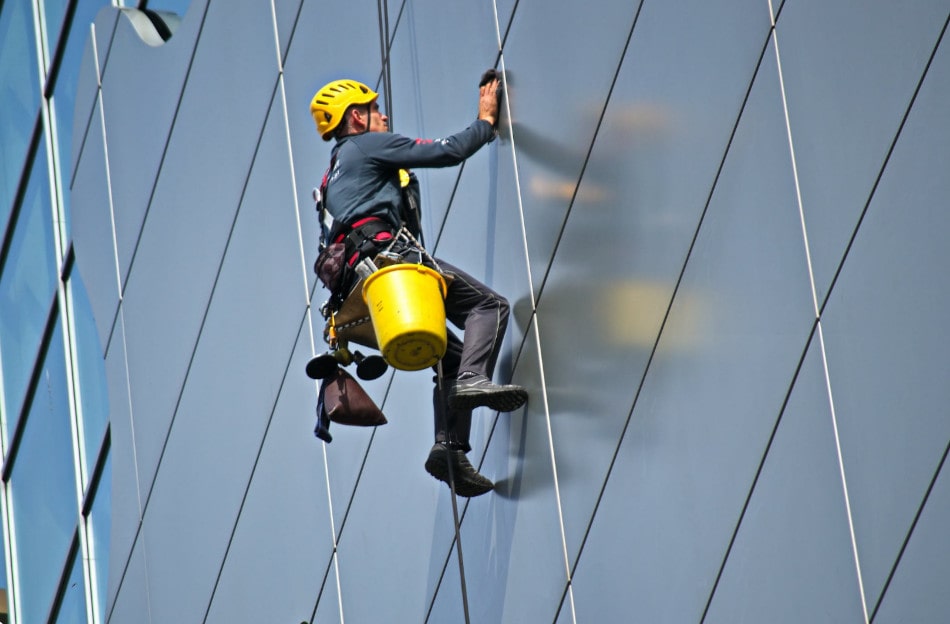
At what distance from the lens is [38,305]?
51.3 feet

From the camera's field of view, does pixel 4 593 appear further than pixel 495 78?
Yes

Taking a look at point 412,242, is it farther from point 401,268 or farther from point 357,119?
point 357,119

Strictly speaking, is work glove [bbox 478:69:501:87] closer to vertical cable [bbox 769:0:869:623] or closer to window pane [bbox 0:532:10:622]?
vertical cable [bbox 769:0:869:623]

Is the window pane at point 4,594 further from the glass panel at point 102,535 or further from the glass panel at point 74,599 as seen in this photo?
the glass panel at point 102,535

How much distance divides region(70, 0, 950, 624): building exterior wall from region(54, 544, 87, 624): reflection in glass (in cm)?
134

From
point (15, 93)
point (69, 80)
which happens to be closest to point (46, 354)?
point (69, 80)

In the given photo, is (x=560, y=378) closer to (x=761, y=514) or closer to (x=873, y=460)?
(x=761, y=514)

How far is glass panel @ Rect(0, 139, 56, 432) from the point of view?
50.4ft

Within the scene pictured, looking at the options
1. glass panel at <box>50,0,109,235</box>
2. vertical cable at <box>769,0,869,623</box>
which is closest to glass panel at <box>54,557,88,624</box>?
glass panel at <box>50,0,109,235</box>

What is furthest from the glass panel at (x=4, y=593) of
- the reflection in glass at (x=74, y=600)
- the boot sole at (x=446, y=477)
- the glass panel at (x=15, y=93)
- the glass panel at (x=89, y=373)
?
the boot sole at (x=446, y=477)

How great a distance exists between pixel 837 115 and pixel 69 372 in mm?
9486

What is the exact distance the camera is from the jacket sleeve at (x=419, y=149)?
27.0 ft

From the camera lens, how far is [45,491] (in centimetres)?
1507

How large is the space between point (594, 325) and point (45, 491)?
8435 millimetres
